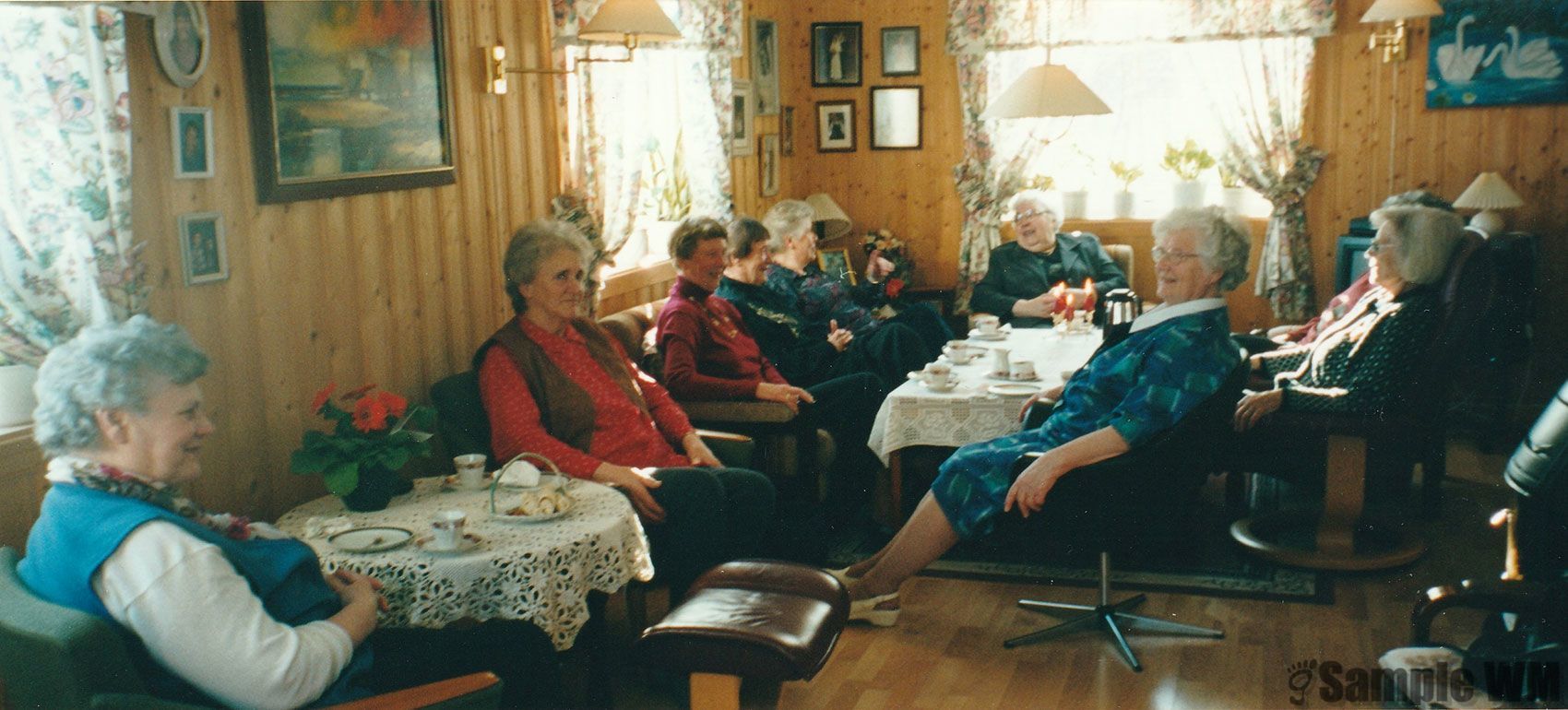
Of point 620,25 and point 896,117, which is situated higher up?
point 620,25

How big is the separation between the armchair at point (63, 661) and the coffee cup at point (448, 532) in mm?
777

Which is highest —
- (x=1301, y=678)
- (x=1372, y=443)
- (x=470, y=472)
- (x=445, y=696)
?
(x=470, y=472)

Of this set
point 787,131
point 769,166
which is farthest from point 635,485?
point 787,131

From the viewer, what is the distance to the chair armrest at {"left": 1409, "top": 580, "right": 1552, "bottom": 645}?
2.36 meters

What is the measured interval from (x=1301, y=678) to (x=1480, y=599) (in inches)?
44.8

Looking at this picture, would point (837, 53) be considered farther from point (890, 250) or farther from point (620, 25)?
point (620, 25)

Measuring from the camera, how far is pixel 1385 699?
2.25 m

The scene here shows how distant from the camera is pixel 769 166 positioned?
7.10 meters

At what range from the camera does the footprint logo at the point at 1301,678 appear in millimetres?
3318

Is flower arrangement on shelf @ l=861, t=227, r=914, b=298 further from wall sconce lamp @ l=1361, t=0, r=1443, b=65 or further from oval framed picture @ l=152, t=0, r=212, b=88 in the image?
oval framed picture @ l=152, t=0, r=212, b=88

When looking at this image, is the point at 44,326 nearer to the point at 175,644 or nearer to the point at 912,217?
the point at 175,644

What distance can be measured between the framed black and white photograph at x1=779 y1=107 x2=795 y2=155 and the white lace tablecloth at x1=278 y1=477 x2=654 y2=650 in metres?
4.56

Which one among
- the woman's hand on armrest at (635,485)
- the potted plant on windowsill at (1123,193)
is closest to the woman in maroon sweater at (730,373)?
the woman's hand on armrest at (635,485)

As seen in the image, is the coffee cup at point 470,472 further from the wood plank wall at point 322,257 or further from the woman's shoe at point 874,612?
the woman's shoe at point 874,612
